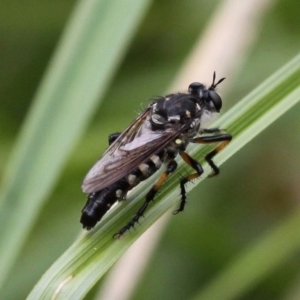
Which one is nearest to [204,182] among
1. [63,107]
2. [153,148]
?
[153,148]

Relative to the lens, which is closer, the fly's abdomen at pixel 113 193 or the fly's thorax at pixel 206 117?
the fly's abdomen at pixel 113 193

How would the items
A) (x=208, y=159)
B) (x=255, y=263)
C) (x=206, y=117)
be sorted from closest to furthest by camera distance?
1. (x=208, y=159)
2. (x=206, y=117)
3. (x=255, y=263)

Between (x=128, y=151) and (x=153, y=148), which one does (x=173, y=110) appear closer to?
(x=153, y=148)

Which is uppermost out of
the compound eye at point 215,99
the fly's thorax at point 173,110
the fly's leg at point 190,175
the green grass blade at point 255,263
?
the fly's thorax at point 173,110

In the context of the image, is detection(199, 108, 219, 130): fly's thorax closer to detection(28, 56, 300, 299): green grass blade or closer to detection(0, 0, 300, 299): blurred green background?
detection(28, 56, 300, 299): green grass blade

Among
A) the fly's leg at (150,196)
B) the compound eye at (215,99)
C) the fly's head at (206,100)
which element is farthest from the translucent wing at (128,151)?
the compound eye at (215,99)

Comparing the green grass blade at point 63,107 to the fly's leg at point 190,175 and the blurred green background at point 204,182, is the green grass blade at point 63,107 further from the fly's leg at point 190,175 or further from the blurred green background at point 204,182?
the blurred green background at point 204,182
